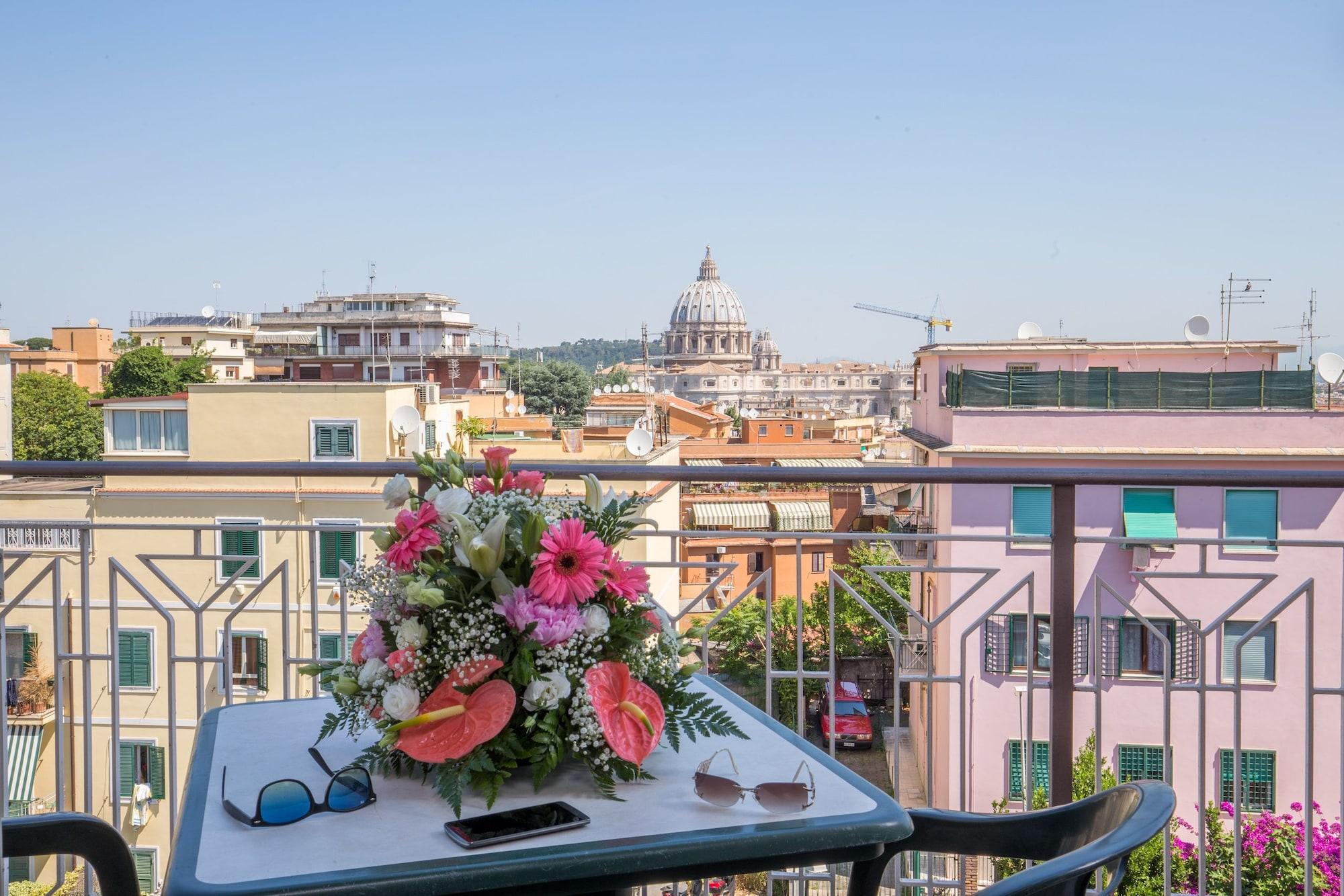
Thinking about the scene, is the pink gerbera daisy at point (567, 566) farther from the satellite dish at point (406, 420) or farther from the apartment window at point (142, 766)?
the satellite dish at point (406, 420)

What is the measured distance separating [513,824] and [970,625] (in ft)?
8.68

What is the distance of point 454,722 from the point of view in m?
1.37

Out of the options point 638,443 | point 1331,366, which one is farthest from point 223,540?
point 1331,366

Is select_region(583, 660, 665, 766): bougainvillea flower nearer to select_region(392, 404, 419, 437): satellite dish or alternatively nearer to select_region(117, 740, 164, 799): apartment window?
select_region(117, 740, 164, 799): apartment window

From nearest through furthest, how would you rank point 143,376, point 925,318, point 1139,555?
1. point 1139,555
2. point 143,376
3. point 925,318

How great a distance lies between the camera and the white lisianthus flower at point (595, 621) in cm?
142

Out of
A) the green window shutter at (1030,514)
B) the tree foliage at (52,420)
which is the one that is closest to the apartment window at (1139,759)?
the green window shutter at (1030,514)

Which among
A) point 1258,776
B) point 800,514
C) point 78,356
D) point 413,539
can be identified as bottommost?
point 1258,776

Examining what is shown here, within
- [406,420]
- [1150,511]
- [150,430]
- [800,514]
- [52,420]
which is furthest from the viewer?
[52,420]

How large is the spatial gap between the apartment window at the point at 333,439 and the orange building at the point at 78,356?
40.7m

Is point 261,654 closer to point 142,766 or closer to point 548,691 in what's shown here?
point 142,766

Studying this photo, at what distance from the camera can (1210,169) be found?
36.2 metres

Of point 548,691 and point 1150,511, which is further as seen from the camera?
point 1150,511

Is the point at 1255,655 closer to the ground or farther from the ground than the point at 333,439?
closer to the ground
